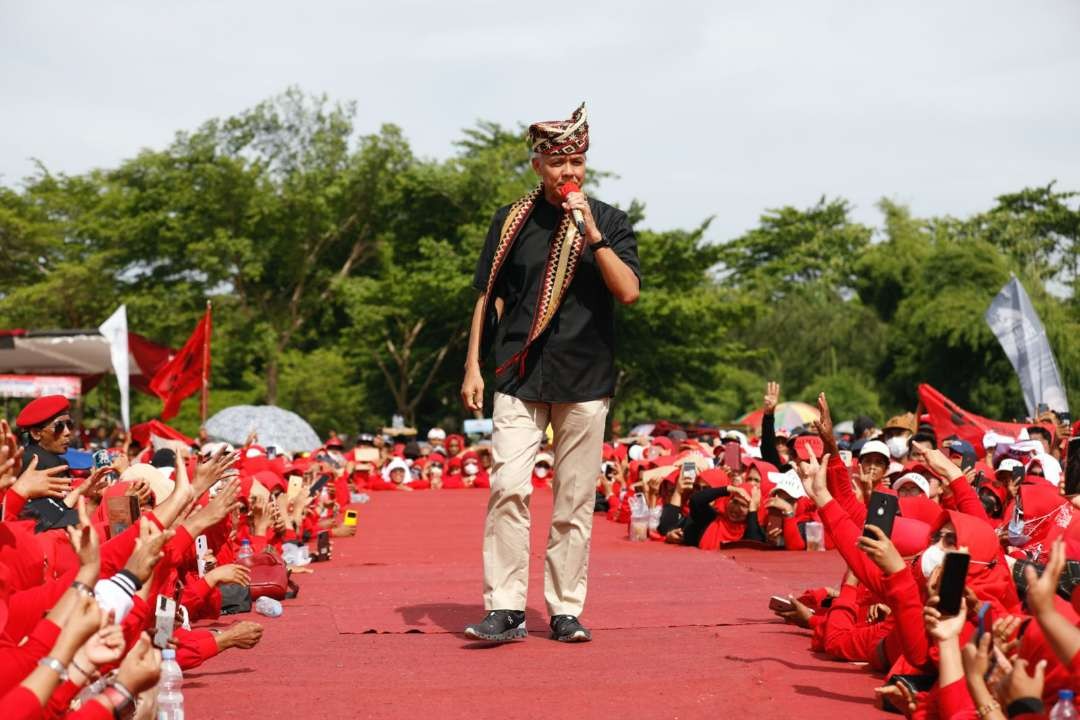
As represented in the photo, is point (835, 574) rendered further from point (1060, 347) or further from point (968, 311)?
point (968, 311)

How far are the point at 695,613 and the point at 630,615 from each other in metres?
0.37

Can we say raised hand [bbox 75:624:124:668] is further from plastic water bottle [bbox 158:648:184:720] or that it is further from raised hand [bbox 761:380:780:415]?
raised hand [bbox 761:380:780:415]

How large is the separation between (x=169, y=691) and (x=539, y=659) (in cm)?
165

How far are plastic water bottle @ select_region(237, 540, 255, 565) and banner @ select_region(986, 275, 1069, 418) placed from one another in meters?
13.0

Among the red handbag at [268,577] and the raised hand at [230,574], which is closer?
the raised hand at [230,574]

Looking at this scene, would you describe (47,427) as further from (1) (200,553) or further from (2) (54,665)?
(2) (54,665)

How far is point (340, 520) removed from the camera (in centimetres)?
1452

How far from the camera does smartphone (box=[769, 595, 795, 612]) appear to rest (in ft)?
23.0

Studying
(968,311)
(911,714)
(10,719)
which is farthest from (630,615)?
(968,311)

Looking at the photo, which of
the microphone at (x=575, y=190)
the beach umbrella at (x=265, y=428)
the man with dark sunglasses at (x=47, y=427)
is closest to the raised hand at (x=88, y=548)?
the microphone at (x=575, y=190)

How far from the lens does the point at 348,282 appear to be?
40156mm

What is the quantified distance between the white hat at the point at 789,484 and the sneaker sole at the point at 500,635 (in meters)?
5.79

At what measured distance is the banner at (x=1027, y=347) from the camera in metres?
19.2

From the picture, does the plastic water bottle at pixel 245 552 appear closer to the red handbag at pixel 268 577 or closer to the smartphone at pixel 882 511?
the red handbag at pixel 268 577
